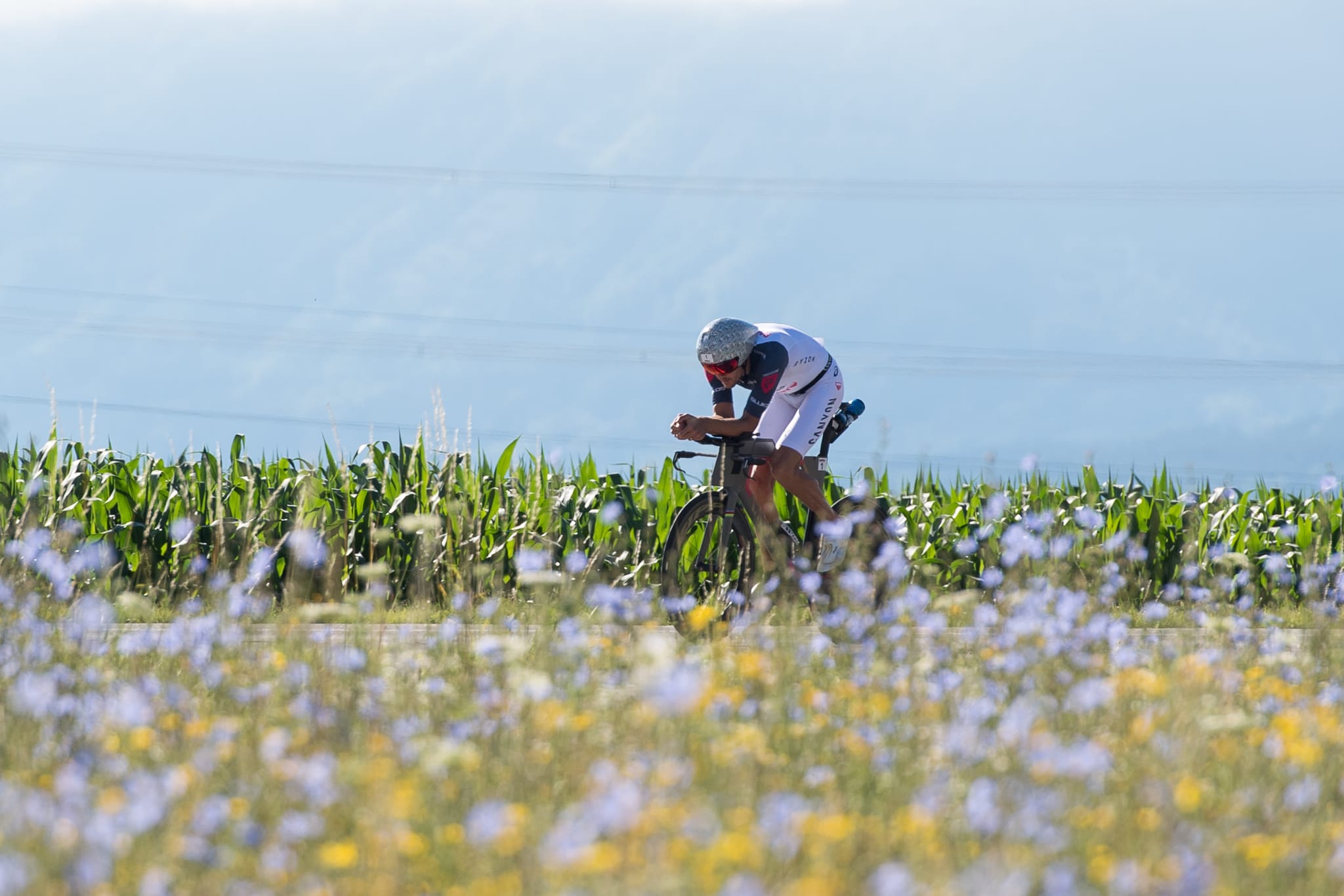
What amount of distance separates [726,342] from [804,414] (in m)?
0.77

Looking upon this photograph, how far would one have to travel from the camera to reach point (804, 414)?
8.85m

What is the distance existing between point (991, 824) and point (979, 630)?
2971mm

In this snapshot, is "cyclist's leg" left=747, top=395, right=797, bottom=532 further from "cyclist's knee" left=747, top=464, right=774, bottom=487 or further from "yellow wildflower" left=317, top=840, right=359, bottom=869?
"yellow wildflower" left=317, top=840, right=359, bottom=869

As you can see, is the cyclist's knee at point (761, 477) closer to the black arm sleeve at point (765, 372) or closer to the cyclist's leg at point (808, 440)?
the cyclist's leg at point (808, 440)

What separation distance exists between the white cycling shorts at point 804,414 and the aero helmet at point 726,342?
1.35ft

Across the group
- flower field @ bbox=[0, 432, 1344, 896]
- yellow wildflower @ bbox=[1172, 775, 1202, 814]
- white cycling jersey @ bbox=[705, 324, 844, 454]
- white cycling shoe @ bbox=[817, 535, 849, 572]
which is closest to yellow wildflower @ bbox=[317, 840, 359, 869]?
flower field @ bbox=[0, 432, 1344, 896]

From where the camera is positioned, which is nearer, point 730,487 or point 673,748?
point 673,748

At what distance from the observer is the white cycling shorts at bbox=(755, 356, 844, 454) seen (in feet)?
28.7

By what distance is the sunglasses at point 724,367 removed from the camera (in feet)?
28.5

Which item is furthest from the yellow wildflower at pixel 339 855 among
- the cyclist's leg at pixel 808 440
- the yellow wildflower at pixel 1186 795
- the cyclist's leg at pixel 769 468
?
the cyclist's leg at pixel 808 440

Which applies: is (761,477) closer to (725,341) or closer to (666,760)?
(725,341)

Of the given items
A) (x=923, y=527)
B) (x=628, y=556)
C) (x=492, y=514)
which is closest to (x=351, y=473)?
(x=492, y=514)

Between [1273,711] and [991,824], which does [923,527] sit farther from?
[991,824]

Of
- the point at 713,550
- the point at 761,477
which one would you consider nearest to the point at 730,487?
the point at 761,477
